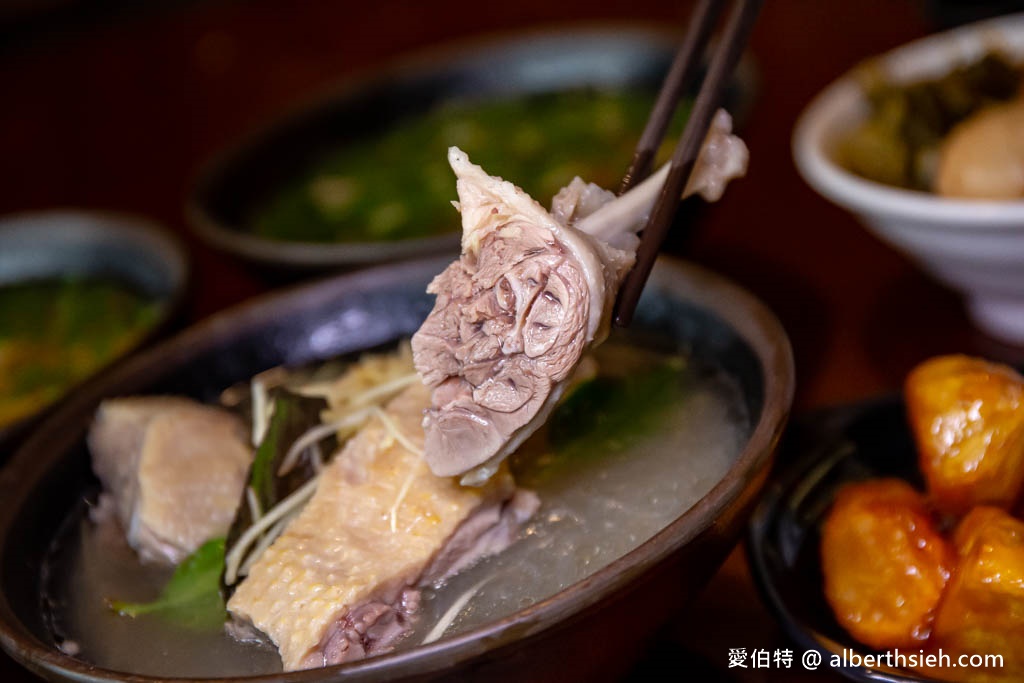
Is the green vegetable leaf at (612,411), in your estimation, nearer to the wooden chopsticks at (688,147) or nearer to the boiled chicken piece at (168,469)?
the wooden chopsticks at (688,147)

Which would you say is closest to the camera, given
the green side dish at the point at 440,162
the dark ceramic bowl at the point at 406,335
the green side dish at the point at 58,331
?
the dark ceramic bowl at the point at 406,335

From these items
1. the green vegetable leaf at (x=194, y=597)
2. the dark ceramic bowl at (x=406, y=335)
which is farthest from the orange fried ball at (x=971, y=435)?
the green vegetable leaf at (x=194, y=597)

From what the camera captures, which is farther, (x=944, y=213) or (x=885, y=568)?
(x=944, y=213)

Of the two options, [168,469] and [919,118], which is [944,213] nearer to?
[919,118]

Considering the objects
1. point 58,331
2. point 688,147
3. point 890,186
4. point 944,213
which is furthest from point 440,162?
point 688,147

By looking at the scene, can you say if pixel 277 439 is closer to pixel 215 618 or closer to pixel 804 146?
pixel 215 618

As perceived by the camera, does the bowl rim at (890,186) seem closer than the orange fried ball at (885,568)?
No
